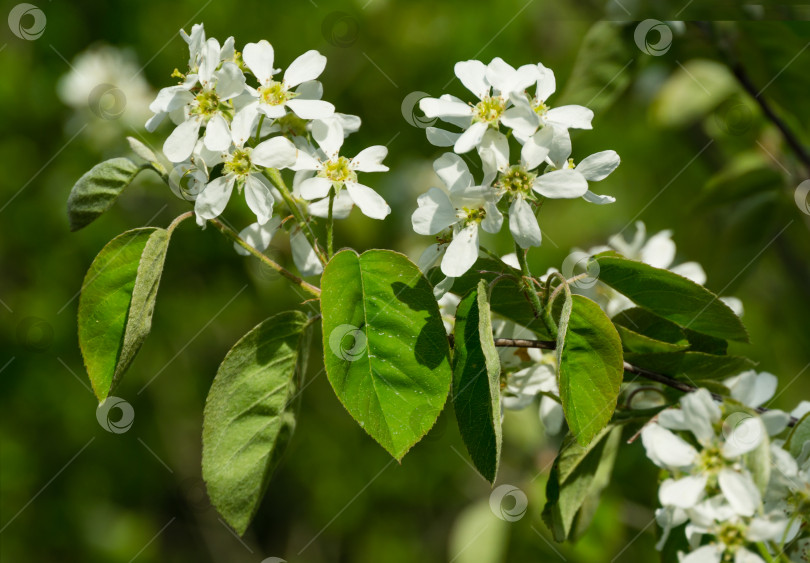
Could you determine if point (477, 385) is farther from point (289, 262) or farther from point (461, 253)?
point (289, 262)

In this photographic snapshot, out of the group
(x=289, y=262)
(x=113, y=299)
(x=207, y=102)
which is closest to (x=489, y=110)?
(x=207, y=102)

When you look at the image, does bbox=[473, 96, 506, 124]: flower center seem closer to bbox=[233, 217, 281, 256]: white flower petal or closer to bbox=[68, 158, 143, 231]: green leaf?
bbox=[233, 217, 281, 256]: white flower petal

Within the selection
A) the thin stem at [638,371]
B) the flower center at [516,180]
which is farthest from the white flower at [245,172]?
the thin stem at [638,371]

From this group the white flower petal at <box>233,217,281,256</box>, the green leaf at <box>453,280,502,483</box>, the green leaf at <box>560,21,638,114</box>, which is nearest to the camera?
the green leaf at <box>453,280,502,483</box>

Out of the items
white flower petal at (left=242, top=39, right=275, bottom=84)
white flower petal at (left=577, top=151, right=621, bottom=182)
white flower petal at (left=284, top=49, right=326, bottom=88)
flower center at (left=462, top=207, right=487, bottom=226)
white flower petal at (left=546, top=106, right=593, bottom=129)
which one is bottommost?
white flower petal at (left=242, top=39, right=275, bottom=84)

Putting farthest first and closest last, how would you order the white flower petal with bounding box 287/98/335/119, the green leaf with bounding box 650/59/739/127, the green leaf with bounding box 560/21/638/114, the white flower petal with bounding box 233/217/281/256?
1. the green leaf with bounding box 650/59/739/127
2. the green leaf with bounding box 560/21/638/114
3. the white flower petal with bounding box 233/217/281/256
4. the white flower petal with bounding box 287/98/335/119

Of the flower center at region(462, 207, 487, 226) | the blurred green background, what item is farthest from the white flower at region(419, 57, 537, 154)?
the blurred green background

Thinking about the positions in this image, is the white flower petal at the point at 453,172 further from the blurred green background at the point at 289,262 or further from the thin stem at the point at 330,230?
the blurred green background at the point at 289,262

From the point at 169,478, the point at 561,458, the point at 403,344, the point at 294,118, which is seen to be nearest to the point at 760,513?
the point at 561,458
